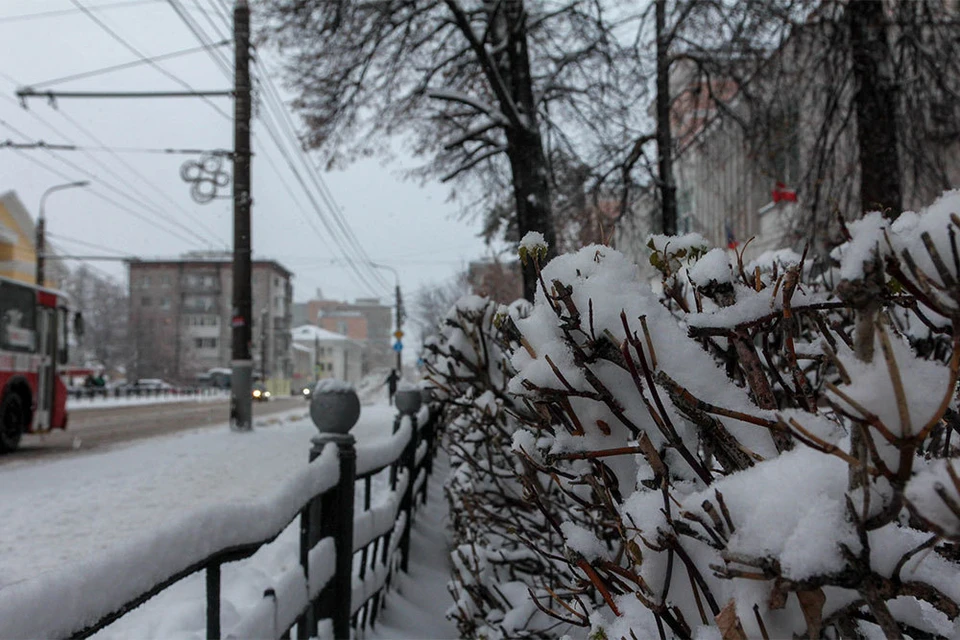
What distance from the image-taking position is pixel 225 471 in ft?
31.2

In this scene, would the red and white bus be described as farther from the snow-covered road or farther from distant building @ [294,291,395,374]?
distant building @ [294,291,395,374]

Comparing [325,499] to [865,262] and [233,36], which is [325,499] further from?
[233,36]

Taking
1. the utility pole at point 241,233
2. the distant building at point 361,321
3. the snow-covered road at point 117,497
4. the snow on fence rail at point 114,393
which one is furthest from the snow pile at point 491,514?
the distant building at point 361,321

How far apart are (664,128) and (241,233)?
8604mm

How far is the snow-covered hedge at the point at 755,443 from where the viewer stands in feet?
2.56

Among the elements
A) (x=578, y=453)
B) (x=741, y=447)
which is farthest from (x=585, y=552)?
(x=741, y=447)

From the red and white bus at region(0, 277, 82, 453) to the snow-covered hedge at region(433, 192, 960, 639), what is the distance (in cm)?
1309

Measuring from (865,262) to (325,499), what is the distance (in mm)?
2441

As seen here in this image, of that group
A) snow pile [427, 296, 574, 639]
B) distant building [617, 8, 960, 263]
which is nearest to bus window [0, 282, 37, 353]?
distant building [617, 8, 960, 263]

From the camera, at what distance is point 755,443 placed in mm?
1074

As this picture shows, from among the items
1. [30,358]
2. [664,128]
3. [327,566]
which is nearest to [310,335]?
[30,358]

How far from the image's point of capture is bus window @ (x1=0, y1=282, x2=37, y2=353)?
12.1m

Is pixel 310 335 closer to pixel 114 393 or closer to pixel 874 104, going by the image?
pixel 114 393

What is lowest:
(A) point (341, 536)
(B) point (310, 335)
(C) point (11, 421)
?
(C) point (11, 421)
